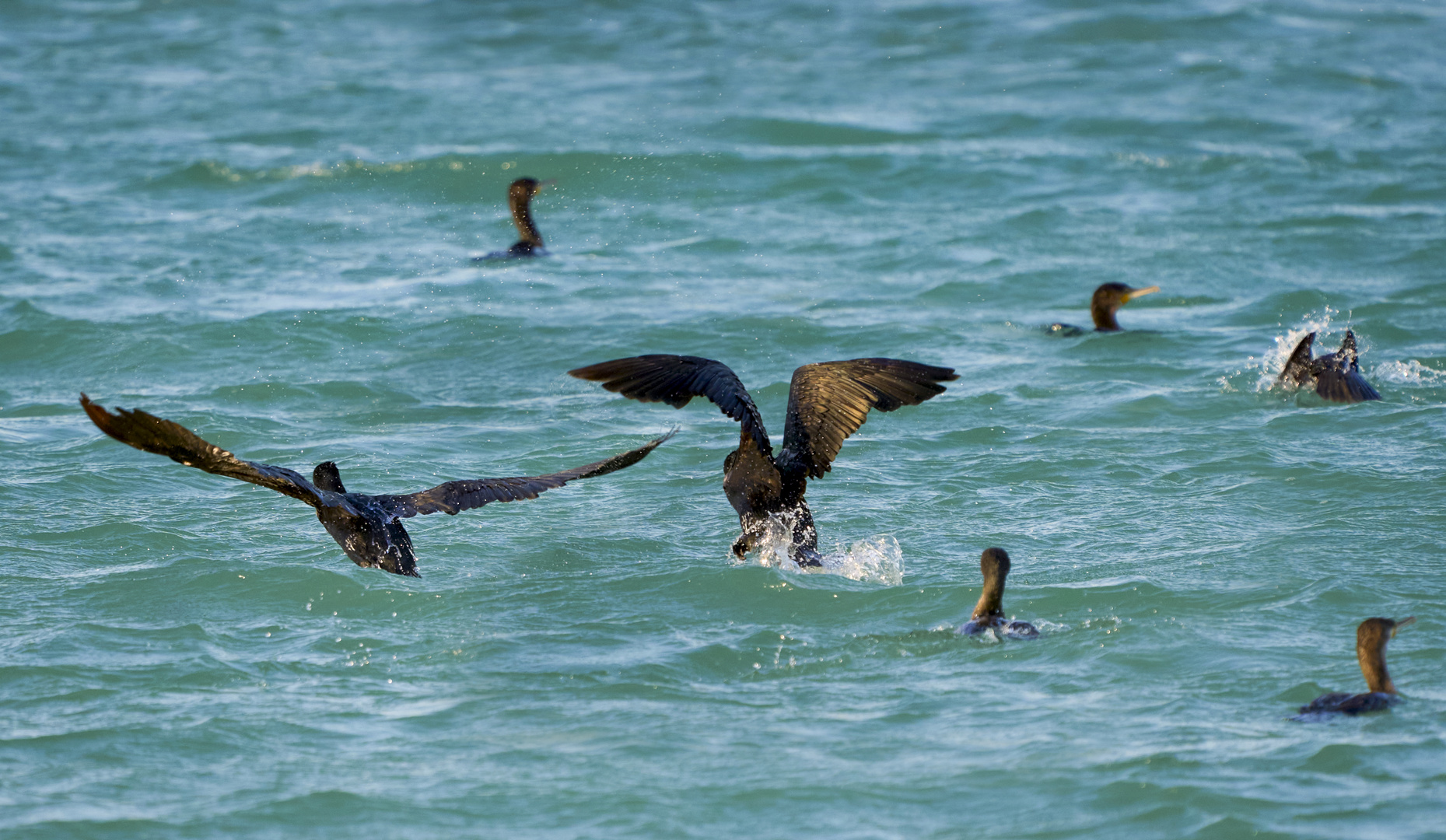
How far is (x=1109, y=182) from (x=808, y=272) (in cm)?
421

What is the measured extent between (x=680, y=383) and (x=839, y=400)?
84 centimetres

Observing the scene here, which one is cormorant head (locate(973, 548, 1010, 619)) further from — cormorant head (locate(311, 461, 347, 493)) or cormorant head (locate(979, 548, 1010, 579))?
cormorant head (locate(311, 461, 347, 493))

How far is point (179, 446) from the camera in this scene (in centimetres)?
560

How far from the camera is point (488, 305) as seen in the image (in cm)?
1255

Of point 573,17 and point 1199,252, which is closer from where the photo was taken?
point 1199,252

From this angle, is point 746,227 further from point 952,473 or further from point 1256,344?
point 952,473

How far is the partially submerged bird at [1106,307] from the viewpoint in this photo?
37.1ft

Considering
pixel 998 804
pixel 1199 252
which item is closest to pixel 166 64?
pixel 1199 252

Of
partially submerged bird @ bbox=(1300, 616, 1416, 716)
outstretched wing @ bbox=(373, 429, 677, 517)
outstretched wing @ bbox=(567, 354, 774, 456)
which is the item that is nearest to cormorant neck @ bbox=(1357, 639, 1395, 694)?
partially submerged bird @ bbox=(1300, 616, 1416, 716)

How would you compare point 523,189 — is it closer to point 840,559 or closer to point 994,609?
point 840,559

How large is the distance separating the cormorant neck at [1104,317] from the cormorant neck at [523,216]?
492 cm

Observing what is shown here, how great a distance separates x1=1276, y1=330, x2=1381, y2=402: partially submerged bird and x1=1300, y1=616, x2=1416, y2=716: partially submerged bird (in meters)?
4.25

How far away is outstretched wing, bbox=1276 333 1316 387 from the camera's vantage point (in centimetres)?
953

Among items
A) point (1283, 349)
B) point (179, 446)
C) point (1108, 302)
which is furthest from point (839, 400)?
point (1108, 302)
